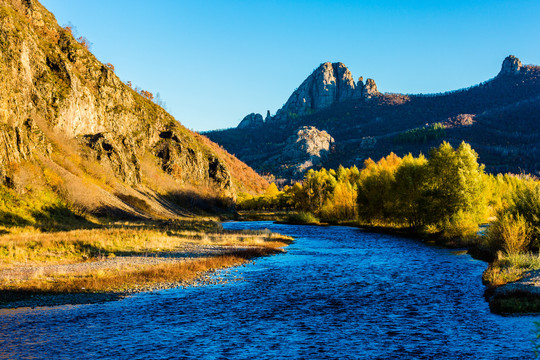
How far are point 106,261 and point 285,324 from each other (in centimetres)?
2147

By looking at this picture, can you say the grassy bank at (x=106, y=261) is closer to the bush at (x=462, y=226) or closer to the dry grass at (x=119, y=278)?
the dry grass at (x=119, y=278)

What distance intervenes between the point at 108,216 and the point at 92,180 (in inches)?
579

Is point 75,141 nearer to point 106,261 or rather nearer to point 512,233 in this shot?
point 106,261

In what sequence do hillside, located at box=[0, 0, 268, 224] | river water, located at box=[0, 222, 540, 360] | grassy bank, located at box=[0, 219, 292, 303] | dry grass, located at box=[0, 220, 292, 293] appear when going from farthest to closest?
hillside, located at box=[0, 0, 268, 224]
dry grass, located at box=[0, 220, 292, 293]
grassy bank, located at box=[0, 219, 292, 303]
river water, located at box=[0, 222, 540, 360]

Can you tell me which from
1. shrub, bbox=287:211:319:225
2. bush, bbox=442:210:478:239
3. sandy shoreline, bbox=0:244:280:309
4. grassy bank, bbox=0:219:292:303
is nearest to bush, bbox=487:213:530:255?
bush, bbox=442:210:478:239

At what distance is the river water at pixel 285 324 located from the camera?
15094 mm

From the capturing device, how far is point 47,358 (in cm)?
1387

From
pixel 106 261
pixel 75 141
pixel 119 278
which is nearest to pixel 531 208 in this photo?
pixel 119 278

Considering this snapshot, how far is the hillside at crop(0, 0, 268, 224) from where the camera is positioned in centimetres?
6838

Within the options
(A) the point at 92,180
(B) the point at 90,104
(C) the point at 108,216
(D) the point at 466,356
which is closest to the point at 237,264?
(D) the point at 466,356

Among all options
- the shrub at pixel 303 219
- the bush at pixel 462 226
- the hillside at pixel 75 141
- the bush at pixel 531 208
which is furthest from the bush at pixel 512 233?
the shrub at pixel 303 219

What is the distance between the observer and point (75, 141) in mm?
97812

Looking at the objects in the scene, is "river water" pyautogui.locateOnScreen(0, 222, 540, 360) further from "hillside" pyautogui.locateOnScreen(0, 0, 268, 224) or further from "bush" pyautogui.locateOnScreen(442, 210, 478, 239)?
"hillside" pyautogui.locateOnScreen(0, 0, 268, 224)

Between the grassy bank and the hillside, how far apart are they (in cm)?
2264
